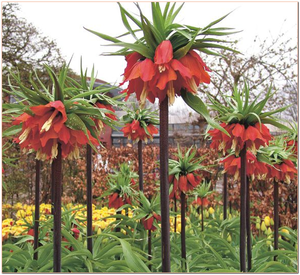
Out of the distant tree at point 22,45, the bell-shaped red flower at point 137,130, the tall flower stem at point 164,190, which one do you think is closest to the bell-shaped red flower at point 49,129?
the tall flower stem at point 164,190

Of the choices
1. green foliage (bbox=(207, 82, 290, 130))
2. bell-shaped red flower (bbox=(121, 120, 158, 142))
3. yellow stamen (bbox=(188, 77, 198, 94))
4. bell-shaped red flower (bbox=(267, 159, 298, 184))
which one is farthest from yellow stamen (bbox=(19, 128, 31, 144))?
bell-shaped red flower (bbox=(267, 159, 298, 184))

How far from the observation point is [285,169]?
6.90ft

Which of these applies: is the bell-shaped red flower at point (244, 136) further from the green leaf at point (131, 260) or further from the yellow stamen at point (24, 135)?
the yellow stamen at point (24, 135)

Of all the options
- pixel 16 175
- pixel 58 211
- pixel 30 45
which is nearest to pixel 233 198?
pixel 16 175

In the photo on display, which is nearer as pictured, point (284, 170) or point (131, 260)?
point (131, 260)

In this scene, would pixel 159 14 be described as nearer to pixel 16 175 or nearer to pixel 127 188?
pixel 127 188

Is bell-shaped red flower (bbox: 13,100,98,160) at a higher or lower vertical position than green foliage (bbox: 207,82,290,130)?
lower

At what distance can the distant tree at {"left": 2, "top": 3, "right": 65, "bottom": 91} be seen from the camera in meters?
5.71

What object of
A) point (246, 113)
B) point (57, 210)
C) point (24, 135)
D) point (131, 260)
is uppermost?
point (246, 113)

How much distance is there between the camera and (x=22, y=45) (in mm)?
5914

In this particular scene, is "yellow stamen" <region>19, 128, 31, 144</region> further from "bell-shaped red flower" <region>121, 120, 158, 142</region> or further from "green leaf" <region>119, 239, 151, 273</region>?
"bell-shaped red flower" <region>121, 120, 158, 142</region>

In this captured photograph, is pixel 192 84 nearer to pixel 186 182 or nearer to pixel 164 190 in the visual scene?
pixel 164 190

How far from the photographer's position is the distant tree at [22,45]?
18.7ft

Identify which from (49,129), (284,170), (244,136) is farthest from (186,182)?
(49,129)
